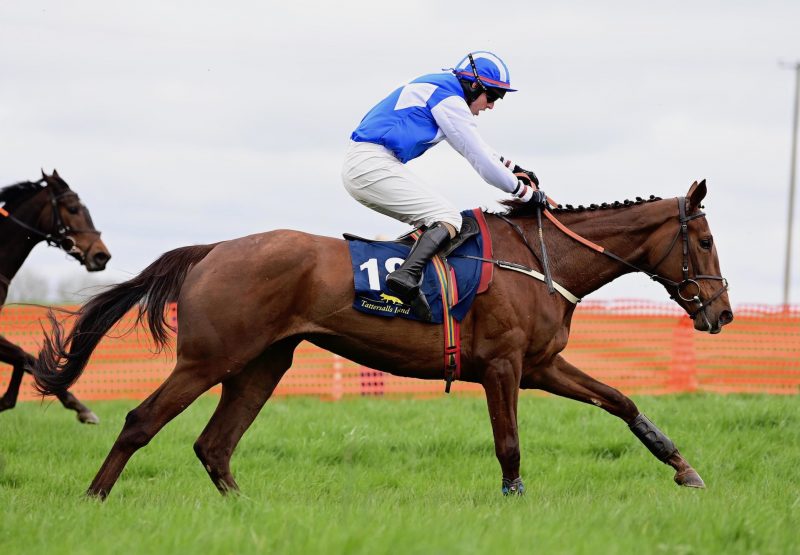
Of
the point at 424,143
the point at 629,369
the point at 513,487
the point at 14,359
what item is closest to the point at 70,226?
the point at 14,359

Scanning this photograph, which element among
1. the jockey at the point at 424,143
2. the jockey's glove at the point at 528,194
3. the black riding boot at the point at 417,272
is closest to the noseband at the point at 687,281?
the jockey's glove at the point at 528,194

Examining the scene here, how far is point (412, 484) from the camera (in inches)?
328

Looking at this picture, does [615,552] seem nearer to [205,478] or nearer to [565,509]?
[565,509]

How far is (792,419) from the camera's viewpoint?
1030 cm

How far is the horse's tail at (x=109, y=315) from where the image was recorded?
6.98 m

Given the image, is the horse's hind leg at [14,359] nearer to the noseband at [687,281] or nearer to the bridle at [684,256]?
the bridle at [684,256]

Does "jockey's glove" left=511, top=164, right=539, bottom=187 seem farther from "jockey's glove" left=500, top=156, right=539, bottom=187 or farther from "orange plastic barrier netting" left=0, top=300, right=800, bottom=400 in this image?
"orange plastic barrier netting" left=0, top=300, right=800, bottom=400

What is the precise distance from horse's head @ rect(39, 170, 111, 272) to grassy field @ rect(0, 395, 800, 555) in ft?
6.49

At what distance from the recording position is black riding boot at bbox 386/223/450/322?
6684 millimetres

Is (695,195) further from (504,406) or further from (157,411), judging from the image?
(157,411)

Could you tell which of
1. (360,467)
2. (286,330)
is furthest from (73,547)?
(360,467)

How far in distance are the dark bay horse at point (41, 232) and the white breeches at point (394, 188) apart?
497 cm

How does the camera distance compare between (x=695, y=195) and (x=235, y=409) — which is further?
(x=695, y=195)

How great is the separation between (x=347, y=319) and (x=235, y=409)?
1118 mm
